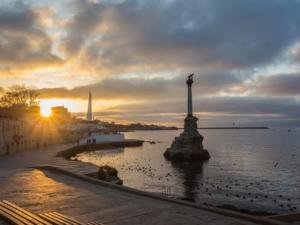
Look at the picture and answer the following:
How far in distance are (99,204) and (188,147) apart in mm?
50319

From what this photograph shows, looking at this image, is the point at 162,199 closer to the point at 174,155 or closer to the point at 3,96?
the point at 174,155

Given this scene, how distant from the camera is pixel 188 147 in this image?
60.8 metres

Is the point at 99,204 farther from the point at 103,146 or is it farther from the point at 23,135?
the point at 103,146

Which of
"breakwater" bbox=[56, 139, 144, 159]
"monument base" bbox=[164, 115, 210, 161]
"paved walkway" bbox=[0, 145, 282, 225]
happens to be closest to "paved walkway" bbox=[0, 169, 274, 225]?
"paved walkway" bbox=[0, 145, 282, 225]

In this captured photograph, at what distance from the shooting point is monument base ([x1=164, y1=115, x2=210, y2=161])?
59406mm

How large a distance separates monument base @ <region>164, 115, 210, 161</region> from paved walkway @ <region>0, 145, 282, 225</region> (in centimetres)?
4443

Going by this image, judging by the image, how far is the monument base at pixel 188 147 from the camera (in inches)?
2339

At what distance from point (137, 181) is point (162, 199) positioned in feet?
81.6

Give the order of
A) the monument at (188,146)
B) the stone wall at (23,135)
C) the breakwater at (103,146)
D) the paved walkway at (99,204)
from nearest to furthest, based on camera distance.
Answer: the paved walkway at (99,204)
the stone wall at (23,135)
the monument at (188,146)
the breakwater at (103,146)

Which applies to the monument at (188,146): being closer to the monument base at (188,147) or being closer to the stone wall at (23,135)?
the monument base at (188,147)

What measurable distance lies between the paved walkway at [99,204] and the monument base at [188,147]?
44428 millimetres

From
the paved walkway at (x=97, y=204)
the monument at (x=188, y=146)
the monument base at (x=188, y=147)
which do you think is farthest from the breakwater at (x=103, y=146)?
the paved walkway at (x=97, y=204)

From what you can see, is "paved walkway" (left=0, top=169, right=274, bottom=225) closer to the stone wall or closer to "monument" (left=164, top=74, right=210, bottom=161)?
the stone wall

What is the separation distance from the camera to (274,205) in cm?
2581
